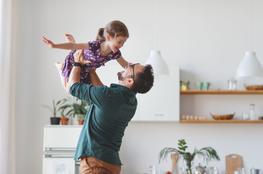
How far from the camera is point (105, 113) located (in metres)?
2.04

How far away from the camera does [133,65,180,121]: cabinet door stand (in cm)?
521

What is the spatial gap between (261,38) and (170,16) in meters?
1.23

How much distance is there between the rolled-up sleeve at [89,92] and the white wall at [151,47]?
352cm

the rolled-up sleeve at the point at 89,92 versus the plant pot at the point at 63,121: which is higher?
the rolled-up sleeve at the point at 89,92

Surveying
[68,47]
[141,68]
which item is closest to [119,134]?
[141,68]

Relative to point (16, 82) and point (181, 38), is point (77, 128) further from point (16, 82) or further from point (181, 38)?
point (181, 38)

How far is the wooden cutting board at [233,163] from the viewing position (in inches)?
211

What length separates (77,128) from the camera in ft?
16.1

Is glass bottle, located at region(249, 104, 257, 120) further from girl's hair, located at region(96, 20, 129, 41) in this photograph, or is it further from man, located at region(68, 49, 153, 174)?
girl's hair, located at region(96, 20, 129, 41)

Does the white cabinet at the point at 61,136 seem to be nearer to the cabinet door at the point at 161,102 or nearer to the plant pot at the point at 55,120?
the plant pot at the point at 55,120

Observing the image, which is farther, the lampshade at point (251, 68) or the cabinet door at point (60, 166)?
the cabinet door at point (60, 166)

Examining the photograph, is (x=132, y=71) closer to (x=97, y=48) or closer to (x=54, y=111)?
(x=97, y=48)

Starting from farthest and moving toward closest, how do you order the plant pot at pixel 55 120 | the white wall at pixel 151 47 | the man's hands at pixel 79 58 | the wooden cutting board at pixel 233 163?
the white wall at pixel 151 47 < the wooden cutting board at pixel 233 163 < the plant pot at pixel 55 120 < the man's hands at pixel 79 58

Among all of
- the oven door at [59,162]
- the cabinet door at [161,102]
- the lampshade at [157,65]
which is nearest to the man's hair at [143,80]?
the lampshade at [157,65]
